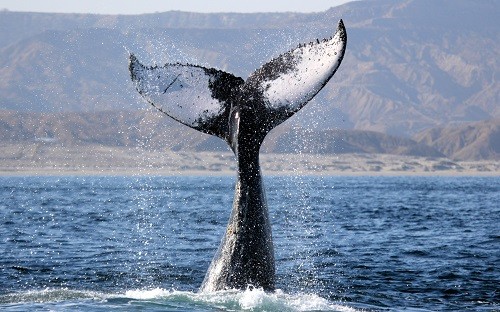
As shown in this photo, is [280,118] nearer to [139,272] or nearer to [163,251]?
[139,272]

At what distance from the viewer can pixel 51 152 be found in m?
170

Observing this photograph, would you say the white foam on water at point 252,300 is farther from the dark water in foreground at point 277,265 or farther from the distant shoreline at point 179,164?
the distant shoreline at point 179,164

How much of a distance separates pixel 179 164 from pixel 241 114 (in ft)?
533

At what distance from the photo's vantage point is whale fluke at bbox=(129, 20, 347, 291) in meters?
11.6

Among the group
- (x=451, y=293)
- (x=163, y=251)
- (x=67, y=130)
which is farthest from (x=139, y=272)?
(x=67, y=130)

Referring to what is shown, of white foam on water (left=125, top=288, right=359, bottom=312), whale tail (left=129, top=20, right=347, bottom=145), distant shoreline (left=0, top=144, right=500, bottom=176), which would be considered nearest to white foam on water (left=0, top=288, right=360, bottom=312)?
white foam on water (left=125, top=288, right=359, bottom=312)

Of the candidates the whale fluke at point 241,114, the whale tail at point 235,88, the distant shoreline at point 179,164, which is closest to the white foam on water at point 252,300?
the whale fluke at point 241,114

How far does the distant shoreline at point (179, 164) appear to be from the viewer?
16188 cm

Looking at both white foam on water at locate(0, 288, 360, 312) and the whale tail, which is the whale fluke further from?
white foam on water at locate(0, 288, 360, 312)

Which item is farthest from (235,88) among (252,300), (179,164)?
(179,164)

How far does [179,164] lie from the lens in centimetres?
17400

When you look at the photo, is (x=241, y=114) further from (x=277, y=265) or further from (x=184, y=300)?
(x=277, y=265)

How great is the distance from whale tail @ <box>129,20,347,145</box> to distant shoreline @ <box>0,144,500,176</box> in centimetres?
14207

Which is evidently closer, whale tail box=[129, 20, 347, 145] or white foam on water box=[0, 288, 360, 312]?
whale tail box=[129, 20, 347, 145]
